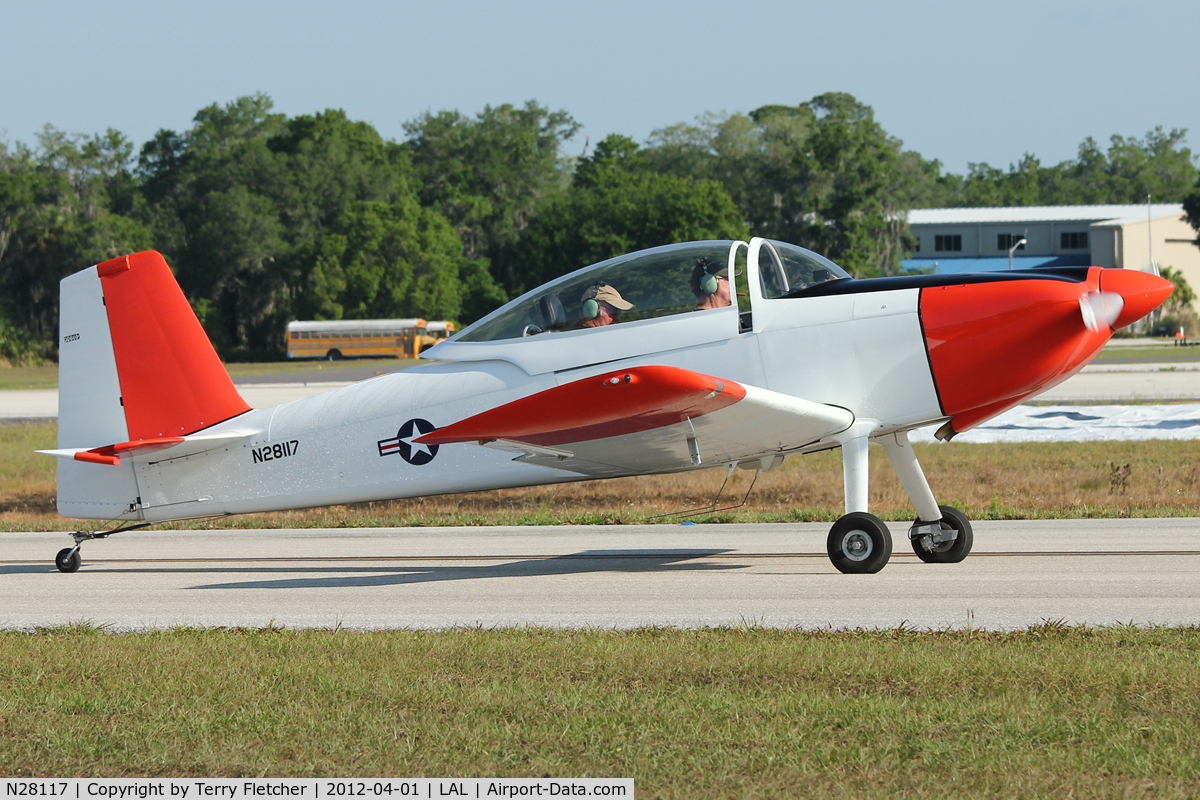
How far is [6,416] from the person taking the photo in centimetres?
3272

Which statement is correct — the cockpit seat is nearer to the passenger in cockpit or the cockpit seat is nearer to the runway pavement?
the passenger in cockpit

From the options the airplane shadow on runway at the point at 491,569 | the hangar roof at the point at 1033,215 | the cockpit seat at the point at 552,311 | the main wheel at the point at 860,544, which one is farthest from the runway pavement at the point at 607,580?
the hangar roof at the point at 1033,215

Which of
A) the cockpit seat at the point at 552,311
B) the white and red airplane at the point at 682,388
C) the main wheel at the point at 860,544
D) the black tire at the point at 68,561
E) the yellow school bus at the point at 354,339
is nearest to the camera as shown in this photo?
the white and red airplane at the point at 682,388

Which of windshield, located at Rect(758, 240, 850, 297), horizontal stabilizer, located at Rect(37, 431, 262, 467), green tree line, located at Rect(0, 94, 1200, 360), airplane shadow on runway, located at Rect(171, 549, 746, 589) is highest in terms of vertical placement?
green tree line, located at Rect(0, 94, 1200, 360)

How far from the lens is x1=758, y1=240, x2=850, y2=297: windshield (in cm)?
895

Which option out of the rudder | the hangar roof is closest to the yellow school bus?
the hangar roof

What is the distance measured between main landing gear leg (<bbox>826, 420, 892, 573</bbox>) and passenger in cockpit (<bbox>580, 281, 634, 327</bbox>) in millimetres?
2001

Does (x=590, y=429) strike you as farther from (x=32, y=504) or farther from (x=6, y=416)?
(x=6, y=416)

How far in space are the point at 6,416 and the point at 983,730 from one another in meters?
33.5

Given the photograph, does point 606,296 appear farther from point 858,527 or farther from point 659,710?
point 659,710

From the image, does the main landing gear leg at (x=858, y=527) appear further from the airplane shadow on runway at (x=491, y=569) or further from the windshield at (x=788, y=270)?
the windshield at (x=788, y=270)

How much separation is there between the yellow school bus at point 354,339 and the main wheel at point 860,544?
6142cm
